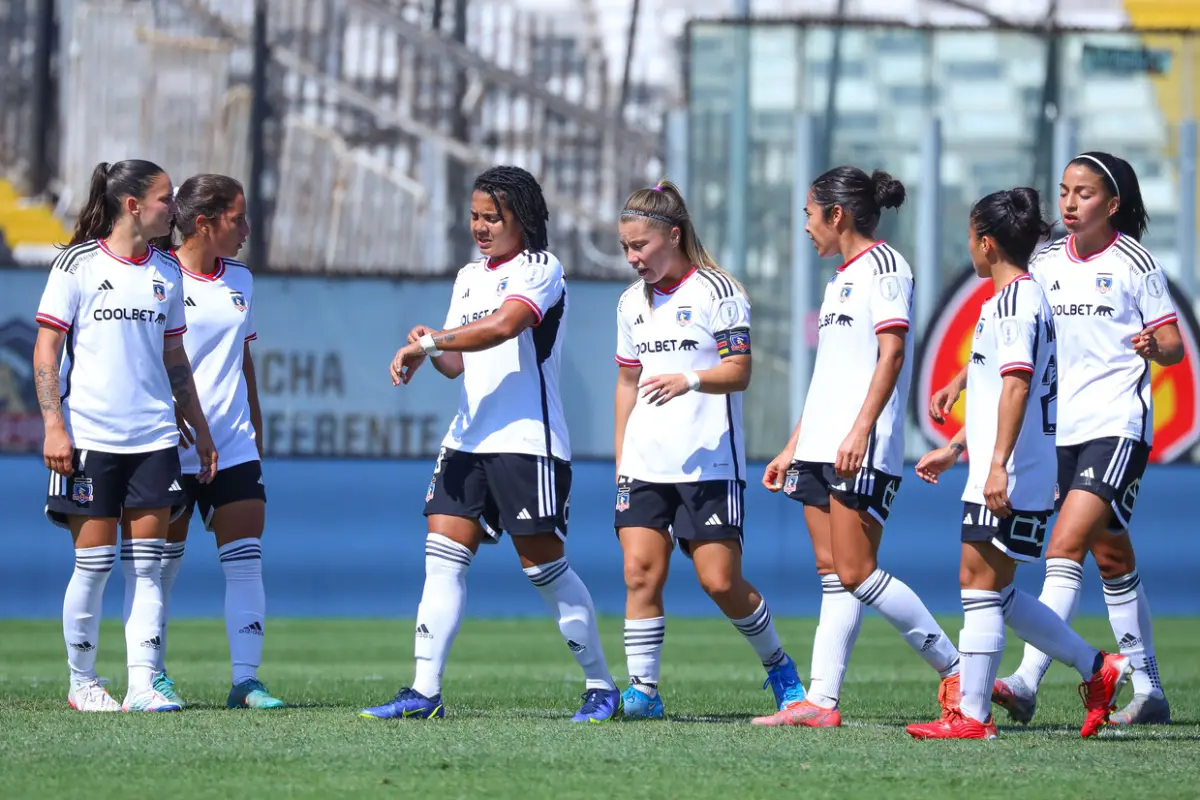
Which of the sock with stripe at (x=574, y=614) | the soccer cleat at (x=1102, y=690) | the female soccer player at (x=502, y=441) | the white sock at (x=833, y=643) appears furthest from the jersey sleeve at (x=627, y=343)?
the soccer cleat at (x=1102, y=690)

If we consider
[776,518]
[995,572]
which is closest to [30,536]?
[776,518]

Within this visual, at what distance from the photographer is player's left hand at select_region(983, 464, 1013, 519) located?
6.09 metres

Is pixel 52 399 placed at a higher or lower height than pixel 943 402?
lower

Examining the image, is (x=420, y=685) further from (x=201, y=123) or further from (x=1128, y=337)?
(x=201, y=123)

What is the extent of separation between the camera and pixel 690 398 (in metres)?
6.81

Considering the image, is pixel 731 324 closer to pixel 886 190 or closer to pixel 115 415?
pixel 886 190

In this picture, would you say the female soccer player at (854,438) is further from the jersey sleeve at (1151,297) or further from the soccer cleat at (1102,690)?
the jersey sleeve at (1151,297)

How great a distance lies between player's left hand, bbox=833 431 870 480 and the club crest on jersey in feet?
9.23

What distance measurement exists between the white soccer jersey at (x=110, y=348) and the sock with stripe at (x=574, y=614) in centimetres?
155

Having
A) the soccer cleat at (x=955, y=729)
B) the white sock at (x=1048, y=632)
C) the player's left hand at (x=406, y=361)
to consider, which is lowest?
the soccer cleat at (x=955, y=729)

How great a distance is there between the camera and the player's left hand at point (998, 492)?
6.09 m

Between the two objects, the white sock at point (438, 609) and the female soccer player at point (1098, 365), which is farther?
the female soccer player at point (1098, 365)

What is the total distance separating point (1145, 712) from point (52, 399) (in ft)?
14.5

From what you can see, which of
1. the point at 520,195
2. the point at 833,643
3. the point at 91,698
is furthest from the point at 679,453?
the point at 91,698
